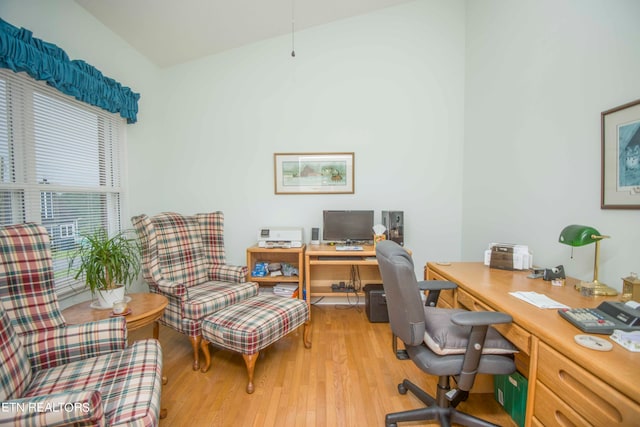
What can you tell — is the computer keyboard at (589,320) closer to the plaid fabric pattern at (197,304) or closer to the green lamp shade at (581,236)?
the green lamp shade at (581,236)

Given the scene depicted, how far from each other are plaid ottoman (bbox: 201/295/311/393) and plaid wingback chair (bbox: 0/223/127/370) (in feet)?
1.78

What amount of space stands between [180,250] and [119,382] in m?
1.29

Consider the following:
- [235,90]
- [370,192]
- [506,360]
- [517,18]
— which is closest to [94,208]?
[235,90]

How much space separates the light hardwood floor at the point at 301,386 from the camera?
1.41 meters

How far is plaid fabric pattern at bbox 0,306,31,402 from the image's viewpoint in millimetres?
916

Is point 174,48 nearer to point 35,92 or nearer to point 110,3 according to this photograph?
point 110,3

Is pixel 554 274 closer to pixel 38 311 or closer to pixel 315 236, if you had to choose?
pixel 315 236

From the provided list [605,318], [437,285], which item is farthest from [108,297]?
[605,318]

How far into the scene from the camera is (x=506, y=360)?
1133 millimetres

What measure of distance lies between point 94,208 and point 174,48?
1.77 meters

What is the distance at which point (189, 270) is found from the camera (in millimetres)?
2238

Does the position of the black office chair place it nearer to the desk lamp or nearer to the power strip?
the desk lamp

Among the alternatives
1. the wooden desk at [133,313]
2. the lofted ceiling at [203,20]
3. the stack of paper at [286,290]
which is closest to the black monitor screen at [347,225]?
the stack of paper at [286,290]

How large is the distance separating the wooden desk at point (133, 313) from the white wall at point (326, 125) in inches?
51.2
